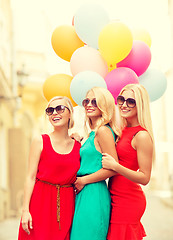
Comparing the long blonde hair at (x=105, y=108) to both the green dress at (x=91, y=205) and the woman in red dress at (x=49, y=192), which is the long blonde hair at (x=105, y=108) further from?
the woman in red dress at (x=49, y=192)

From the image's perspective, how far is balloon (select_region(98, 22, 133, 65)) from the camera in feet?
9.04

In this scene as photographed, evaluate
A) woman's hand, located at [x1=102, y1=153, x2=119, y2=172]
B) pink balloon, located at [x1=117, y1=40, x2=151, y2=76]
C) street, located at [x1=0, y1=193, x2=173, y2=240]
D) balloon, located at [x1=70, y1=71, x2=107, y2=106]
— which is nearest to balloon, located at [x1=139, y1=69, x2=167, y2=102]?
pink balloon, located at [x1=117, y1=40, x2=151, y2=76]

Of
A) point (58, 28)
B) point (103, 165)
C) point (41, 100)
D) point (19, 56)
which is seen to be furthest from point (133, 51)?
point (41, 100)

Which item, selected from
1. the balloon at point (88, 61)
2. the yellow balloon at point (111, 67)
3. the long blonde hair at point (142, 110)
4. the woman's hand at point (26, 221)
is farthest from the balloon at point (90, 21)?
the woman's hand at point (26, 221)

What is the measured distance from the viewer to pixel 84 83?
2.69 m

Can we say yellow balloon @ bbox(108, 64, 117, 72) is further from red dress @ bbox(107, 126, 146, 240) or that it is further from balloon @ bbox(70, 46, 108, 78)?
red dress @ bbox(107, 126, 146, 240)

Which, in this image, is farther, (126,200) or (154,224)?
(154,224)

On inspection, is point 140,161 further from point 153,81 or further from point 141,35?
point 141,35

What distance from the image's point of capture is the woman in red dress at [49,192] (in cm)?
216

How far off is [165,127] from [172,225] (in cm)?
429

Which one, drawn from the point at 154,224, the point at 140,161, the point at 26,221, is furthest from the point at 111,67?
the point at 154,224

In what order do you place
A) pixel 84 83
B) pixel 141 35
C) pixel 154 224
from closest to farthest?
pixel 84 83 → pixel 141 35 → pixel 154 224

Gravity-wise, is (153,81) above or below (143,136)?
above

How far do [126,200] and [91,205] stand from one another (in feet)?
0.78
